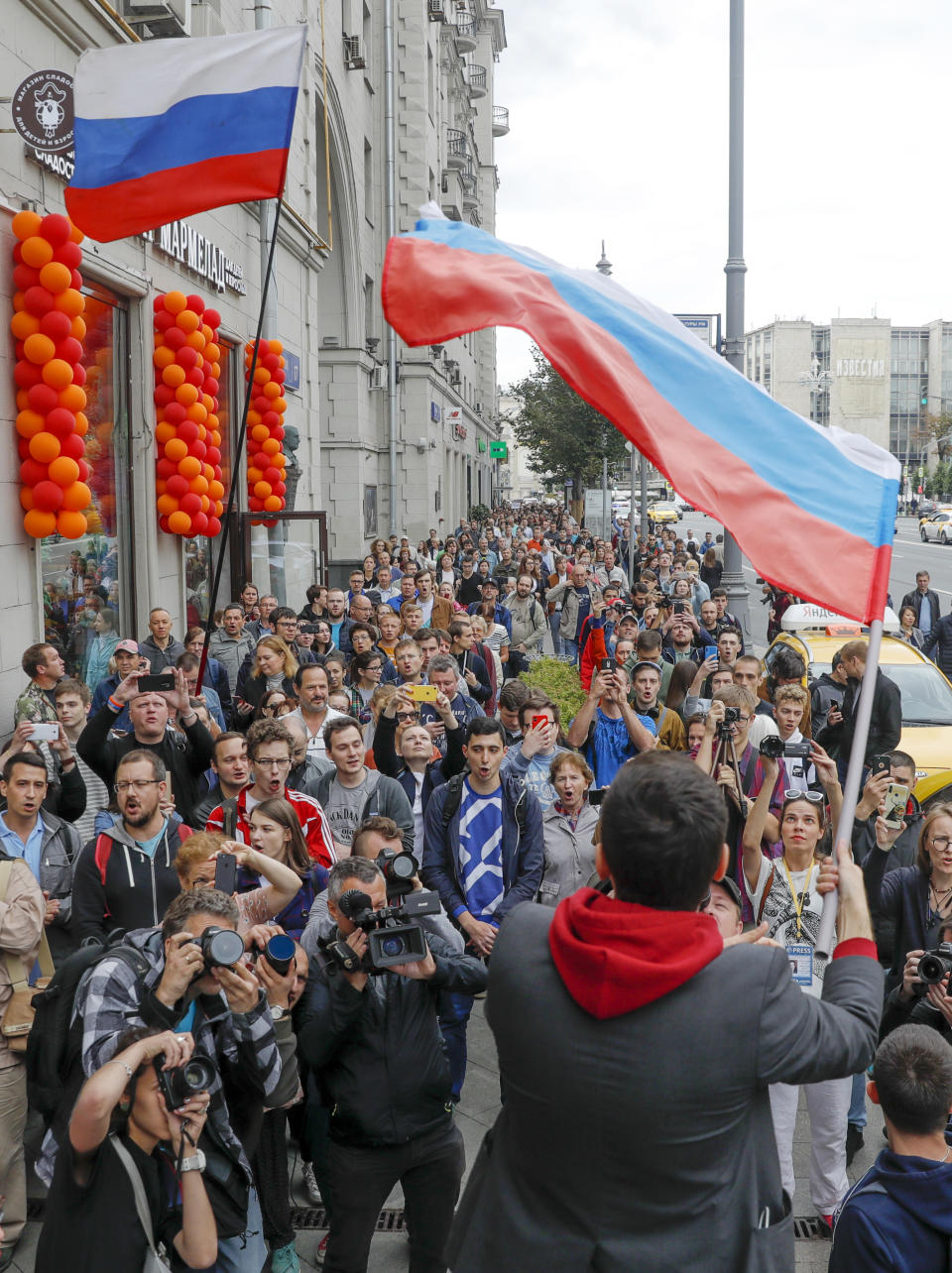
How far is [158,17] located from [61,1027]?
35.1 feet

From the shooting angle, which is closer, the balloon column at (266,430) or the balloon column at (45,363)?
the balloon column at (45,363)

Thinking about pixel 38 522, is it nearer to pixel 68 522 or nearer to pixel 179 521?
pixel 68 522

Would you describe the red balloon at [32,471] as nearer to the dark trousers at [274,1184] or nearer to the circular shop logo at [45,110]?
the circular shop logo at [45,110]

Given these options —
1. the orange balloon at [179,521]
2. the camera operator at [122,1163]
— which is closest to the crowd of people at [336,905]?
the camera operator at [122,1163]

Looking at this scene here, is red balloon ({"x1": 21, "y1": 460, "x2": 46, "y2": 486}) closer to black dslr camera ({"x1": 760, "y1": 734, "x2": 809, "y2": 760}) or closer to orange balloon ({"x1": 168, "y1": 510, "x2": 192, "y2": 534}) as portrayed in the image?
orange balloon ({"x1": 168, "y1": 510, "x2": 192, "y2": 534})

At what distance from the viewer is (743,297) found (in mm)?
15891

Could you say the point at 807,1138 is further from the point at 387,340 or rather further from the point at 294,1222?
the point at 387,340

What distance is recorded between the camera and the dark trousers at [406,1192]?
12.3 ft

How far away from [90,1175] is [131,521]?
9.76 metres

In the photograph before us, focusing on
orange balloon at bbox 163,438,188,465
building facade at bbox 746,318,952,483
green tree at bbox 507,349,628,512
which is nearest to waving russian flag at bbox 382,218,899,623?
orange balloon at bbox 163,438,188,465

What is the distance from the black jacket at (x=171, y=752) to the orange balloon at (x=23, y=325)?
3479 mm

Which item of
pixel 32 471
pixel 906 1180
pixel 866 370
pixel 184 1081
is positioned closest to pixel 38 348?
pixel 32 471

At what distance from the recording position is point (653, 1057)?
2049 millimetres

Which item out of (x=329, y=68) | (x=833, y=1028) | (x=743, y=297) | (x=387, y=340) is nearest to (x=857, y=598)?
(x=833, y=1028)
